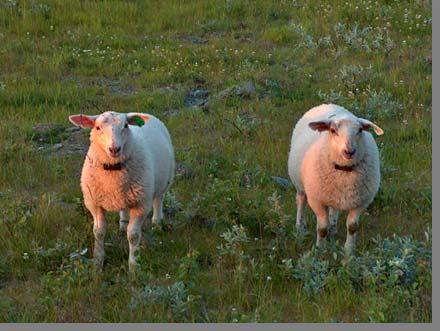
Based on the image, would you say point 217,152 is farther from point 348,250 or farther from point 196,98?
point 348,250

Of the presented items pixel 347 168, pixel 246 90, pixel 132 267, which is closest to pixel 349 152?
pixel 347 168

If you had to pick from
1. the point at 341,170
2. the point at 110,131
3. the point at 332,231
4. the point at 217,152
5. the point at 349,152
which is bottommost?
the point at 332,231

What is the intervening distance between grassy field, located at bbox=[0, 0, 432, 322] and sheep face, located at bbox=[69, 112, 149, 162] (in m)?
1.02

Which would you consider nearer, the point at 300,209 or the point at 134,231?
the point at 134,231

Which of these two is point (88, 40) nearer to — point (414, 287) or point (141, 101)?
point (141, 101)

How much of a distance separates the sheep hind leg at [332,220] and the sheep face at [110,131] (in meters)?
2.29

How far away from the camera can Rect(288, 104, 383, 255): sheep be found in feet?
22.1

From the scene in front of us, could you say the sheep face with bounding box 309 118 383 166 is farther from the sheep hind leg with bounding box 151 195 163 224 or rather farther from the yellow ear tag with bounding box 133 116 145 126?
the sheep hind leg with bounding box 151 195 163 224

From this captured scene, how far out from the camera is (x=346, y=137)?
261 inches

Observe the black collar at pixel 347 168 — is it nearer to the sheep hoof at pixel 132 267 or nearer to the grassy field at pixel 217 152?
the grassy field at pixel 217 152

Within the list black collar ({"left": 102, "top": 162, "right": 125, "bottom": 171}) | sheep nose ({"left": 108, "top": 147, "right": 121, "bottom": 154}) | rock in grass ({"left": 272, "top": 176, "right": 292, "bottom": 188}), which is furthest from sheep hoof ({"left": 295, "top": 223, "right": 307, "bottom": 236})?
sheep nose ({"left": 108, "top": 147, "right": 121, "bottom": 154})

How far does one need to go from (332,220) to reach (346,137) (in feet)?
4.44

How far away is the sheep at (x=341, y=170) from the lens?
22.1 feet

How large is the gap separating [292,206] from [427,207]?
149 cm
